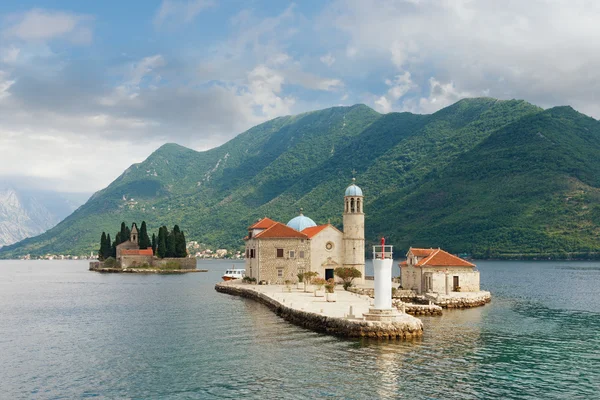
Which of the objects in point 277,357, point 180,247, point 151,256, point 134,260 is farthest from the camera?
point 180,247

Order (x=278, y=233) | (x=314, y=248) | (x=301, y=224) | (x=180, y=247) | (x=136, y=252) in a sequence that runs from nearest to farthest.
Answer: (x=278, y=233)
(x=314, y=248)
(x=301, y=224)
(x=136, y=252)
(x=180, y=247)

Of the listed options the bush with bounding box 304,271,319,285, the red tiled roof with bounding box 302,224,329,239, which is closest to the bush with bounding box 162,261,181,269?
the red tiled roof with bounding box 302,224,329,239

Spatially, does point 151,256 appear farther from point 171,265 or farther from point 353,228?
point 353,228

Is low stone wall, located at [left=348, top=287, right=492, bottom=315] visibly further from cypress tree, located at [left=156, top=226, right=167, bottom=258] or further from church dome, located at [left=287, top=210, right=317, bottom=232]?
cypress tree, located at [left=156, top=226, right=167, bottom=258]

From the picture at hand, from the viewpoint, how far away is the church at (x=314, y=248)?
70.5 meters

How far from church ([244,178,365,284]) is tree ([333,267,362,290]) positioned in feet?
8.59

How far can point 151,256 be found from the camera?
140m

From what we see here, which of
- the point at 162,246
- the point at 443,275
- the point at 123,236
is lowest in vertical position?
the point at 443,275

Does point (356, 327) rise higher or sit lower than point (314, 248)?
lower

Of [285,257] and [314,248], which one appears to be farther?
[314,248]

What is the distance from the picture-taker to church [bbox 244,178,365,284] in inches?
2776

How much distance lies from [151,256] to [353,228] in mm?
80769

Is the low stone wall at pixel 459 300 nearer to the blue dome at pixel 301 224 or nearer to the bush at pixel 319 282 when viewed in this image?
the bush at pixel 319 282

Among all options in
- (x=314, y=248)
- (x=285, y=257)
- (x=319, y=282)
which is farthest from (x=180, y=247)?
(x=319, y=282)
